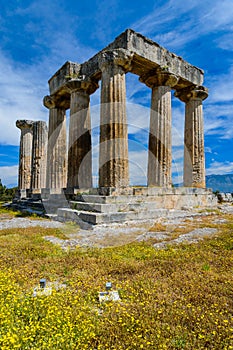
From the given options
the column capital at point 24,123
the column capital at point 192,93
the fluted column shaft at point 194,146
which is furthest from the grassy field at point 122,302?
the column capital at point 24,123

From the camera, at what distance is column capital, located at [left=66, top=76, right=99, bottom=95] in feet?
47.8

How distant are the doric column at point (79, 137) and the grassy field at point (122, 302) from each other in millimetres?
9084

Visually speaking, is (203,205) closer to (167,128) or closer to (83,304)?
(167,128)

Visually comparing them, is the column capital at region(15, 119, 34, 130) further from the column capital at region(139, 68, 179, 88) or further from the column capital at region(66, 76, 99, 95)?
the column capital at region(139, 68, 179, 88)

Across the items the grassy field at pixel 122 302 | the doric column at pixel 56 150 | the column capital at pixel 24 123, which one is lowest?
the grassy field at pixel 122 302

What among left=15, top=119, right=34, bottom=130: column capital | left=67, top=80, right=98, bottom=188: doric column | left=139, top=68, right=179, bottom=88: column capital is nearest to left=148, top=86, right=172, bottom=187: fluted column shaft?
left=139, top=68, right=179, bottom=88: column capital

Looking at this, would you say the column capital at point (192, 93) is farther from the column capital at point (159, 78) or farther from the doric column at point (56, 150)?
the doric column at point (56, 150)

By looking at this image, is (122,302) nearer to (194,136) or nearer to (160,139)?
(160,139)

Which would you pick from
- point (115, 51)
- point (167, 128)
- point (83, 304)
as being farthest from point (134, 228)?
point (115, 51)

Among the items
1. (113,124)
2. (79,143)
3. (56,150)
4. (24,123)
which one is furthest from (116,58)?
(24,123)

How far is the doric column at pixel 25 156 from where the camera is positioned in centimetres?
2259

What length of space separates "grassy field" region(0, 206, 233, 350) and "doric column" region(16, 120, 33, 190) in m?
17.7

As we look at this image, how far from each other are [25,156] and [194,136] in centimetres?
1500

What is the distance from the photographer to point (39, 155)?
2038 cm
